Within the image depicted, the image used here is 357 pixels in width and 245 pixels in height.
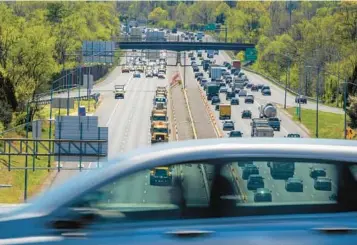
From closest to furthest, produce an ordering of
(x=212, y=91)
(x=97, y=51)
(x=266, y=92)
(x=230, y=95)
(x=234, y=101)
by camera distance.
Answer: (x=97, y=51) < (x=234, y=101) < (x=212, y=91) < (x=230, y=95) < (x=266, y=92)

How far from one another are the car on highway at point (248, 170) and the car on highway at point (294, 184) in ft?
0.68

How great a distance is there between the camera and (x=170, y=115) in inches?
2847

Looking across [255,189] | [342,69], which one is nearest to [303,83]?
[342,69]

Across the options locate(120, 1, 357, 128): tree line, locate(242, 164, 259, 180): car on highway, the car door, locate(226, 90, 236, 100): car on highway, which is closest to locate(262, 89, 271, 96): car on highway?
locate(120, 1, 357, 128): tree line

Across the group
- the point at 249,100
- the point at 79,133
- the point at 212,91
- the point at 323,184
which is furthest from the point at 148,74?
the point at 323,184

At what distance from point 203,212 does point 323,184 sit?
795mm

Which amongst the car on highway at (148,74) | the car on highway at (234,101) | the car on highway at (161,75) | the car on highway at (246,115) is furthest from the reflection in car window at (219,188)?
the car on highway at (148,74)

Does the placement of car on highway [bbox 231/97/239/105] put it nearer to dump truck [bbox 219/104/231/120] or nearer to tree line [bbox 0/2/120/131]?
tree line [bbox 0/2/120/131]

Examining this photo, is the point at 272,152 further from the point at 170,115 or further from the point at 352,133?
the point at 170,115

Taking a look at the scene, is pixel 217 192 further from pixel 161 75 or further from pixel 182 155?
pixel 161 75

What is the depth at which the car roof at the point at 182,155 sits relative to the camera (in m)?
6.46

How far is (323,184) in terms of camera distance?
6637mm

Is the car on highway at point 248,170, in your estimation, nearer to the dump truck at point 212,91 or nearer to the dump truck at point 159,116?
the dump truck at point 159,116

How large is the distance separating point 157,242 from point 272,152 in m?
0.90
